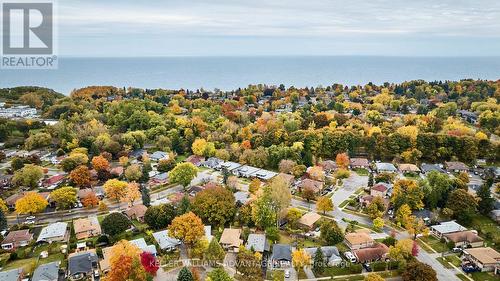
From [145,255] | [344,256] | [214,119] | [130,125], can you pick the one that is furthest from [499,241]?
[130,125]

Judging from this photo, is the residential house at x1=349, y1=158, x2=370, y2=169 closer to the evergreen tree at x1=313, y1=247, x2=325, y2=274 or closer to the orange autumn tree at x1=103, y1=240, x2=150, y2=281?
the evergreen tree at x1=313, y1=247, x2=325, y2=274

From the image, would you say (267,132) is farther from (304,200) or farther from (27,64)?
(27,64)

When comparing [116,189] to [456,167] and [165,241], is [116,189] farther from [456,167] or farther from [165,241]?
[456,167]

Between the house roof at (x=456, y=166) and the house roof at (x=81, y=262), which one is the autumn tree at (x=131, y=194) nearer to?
the house roof at (x=81, y=262)

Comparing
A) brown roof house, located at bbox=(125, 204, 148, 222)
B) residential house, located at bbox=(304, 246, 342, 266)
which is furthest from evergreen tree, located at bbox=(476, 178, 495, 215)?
brown roof house, located at bbox=(125, 204, 148, 222)

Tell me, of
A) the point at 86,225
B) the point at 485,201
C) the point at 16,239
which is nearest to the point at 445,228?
the point at 485,201
